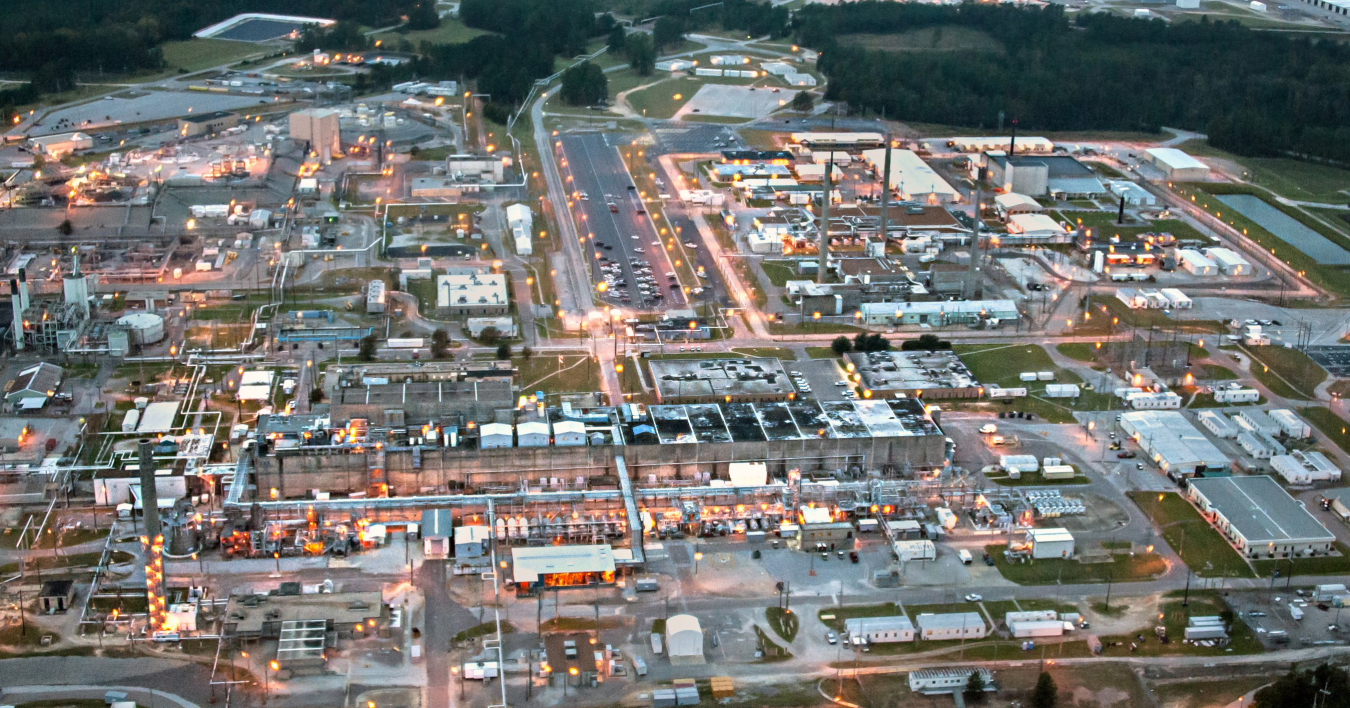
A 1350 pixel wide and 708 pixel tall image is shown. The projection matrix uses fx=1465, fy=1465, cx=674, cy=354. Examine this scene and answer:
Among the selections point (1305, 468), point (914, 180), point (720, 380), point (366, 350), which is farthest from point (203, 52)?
point (1305, 468)

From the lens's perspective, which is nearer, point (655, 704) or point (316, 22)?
point (655, 704)

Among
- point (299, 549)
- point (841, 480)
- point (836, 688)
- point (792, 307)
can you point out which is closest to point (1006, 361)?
point (792, 307)

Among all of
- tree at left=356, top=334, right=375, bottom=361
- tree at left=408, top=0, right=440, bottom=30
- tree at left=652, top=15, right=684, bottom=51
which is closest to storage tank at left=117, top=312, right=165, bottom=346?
tree at left=356, top=334, right=375, bottom=361

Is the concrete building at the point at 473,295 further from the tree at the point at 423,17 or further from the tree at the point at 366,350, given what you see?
the tree at the point at 423,17

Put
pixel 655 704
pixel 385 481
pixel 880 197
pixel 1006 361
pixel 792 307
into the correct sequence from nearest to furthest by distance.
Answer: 1. pixel 655 704
2. pixel 385 481
3. pixel 1006 361
4. pixel 792 307
5. pixel 880 197

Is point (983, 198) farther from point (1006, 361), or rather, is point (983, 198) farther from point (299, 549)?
point (299, 549)

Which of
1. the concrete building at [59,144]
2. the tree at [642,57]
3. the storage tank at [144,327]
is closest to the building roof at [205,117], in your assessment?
the concrete building at [59,144]

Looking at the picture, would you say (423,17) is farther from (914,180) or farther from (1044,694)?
(1044,694)
